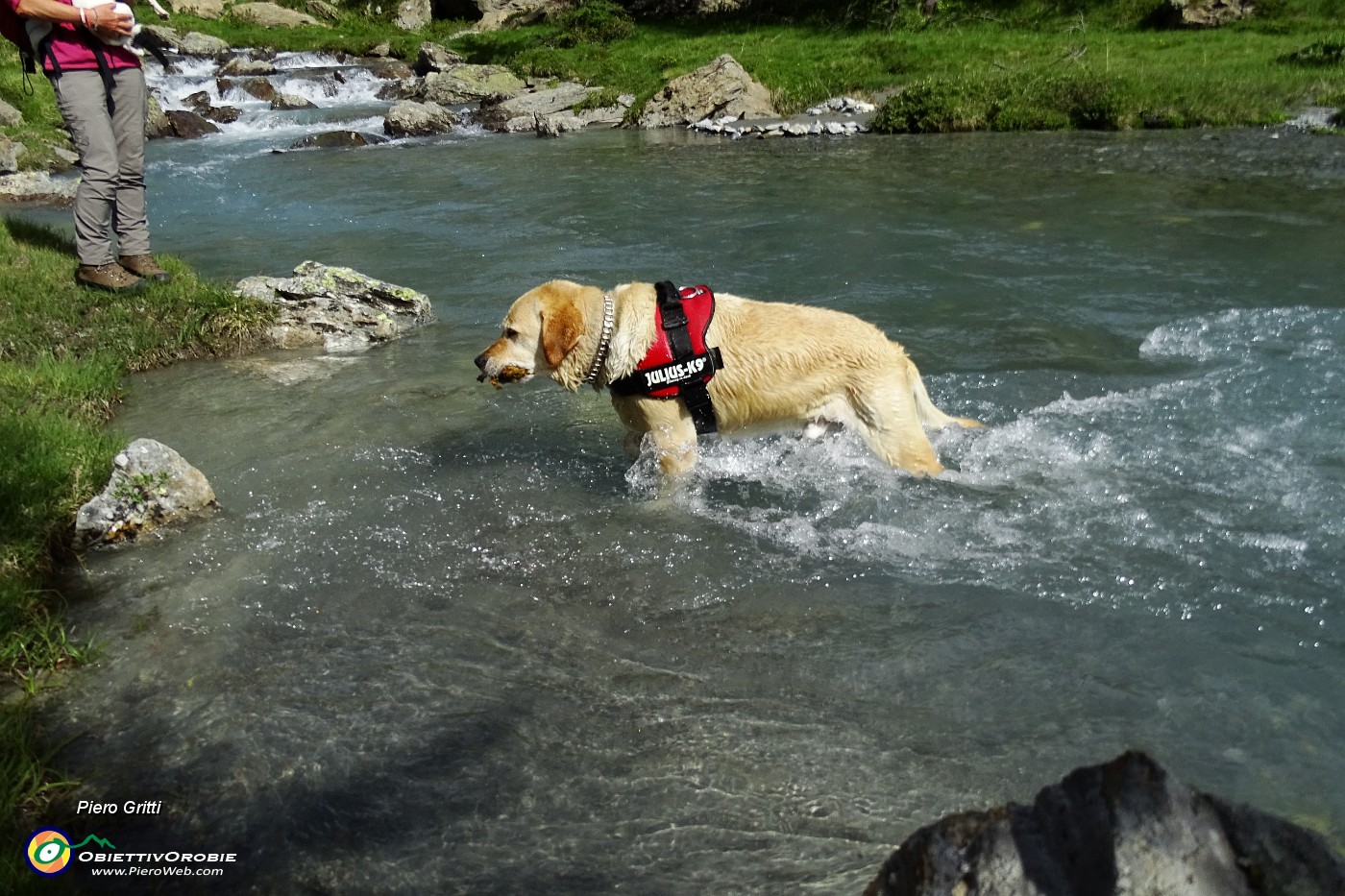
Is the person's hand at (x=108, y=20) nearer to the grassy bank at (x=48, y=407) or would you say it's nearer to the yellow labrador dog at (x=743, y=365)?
the grassy bank at (x=48, y=407)

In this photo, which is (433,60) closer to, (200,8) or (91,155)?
(200,8)

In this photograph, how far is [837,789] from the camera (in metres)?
3.37

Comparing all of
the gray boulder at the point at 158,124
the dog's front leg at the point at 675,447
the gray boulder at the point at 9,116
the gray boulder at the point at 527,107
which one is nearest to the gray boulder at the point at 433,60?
the gray boulder at the point at 527,107

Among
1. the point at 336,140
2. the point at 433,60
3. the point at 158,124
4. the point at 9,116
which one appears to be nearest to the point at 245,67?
the point at 433,60

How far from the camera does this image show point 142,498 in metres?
5.30

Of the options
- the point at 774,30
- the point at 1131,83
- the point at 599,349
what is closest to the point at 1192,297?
the point at 599,349

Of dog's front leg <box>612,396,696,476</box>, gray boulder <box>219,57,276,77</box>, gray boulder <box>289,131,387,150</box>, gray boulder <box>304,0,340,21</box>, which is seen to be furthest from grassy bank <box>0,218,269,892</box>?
gray boulder <box>304,0,340,21</box>

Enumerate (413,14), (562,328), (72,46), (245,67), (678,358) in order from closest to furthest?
(678,358) < (562,328) < (72,46) < (245,67) < (413,14)

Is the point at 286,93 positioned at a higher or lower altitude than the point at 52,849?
higher

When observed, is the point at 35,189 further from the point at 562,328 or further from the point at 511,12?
the point at 511,12

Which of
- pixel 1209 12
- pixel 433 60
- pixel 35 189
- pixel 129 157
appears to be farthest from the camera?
pixel 433 60

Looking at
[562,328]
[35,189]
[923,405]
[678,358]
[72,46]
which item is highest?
[72,46]

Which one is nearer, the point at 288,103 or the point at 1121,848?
the point at 1121,848

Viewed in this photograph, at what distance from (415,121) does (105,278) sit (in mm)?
17180
